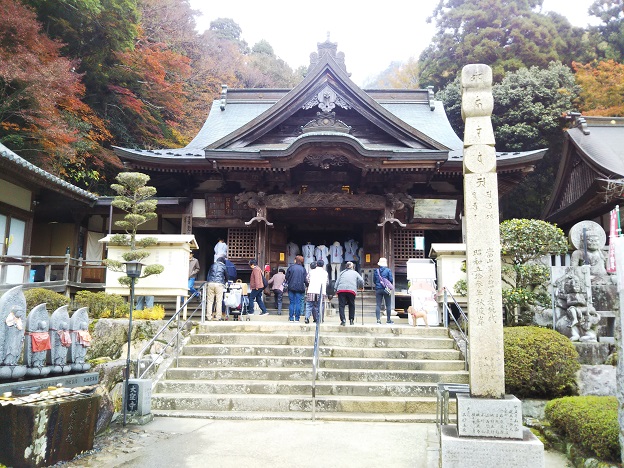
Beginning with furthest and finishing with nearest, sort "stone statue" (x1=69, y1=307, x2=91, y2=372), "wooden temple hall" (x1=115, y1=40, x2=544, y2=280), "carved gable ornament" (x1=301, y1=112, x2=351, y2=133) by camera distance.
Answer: "carved gable ornament" (x1=301, y1=112, x2=351, y2=133) < "wooden temple hall" (x1=115, y1=40, x2=544, y2=280) < "stone statue" (x1=69, y1=307, x2=91, y2=372)

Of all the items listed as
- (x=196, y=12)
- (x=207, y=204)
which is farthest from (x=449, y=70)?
(x=207, y=204)

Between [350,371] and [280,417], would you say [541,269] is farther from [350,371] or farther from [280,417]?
[280,417]

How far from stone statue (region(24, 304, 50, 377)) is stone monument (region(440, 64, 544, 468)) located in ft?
13.6

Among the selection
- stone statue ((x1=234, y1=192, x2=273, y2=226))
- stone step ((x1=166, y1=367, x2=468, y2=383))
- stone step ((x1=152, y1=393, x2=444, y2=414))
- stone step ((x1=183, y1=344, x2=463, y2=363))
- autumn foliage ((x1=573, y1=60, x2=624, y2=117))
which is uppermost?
autumn foliage ((x1=573, y1=60, x2=624, y2=117))

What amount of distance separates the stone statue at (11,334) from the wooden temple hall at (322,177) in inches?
364

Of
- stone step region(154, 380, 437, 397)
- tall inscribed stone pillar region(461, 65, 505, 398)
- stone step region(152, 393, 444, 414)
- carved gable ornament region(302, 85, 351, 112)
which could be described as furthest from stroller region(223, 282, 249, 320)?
tall inscribed stone pillar region(461, 65, 505, 398)

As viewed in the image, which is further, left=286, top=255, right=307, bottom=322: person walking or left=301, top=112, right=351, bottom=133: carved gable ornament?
left=301, top=112, right=351, bottom=133: carved gable ornament

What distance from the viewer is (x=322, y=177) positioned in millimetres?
15133

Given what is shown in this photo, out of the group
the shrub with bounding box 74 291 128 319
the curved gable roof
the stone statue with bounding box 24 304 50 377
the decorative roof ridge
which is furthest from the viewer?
the curved gable roof

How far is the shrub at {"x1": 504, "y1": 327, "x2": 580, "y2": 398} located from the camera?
23.2 feet

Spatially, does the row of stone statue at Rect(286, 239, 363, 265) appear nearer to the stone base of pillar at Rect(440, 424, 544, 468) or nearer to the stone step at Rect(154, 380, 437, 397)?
the stone step at Rect(154, 380, 437, 397)

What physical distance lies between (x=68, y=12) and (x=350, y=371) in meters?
17.6

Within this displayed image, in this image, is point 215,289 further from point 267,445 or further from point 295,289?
point 267,445

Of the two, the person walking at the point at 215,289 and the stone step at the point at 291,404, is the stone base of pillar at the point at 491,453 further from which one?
the person walking at the point at 215,289
